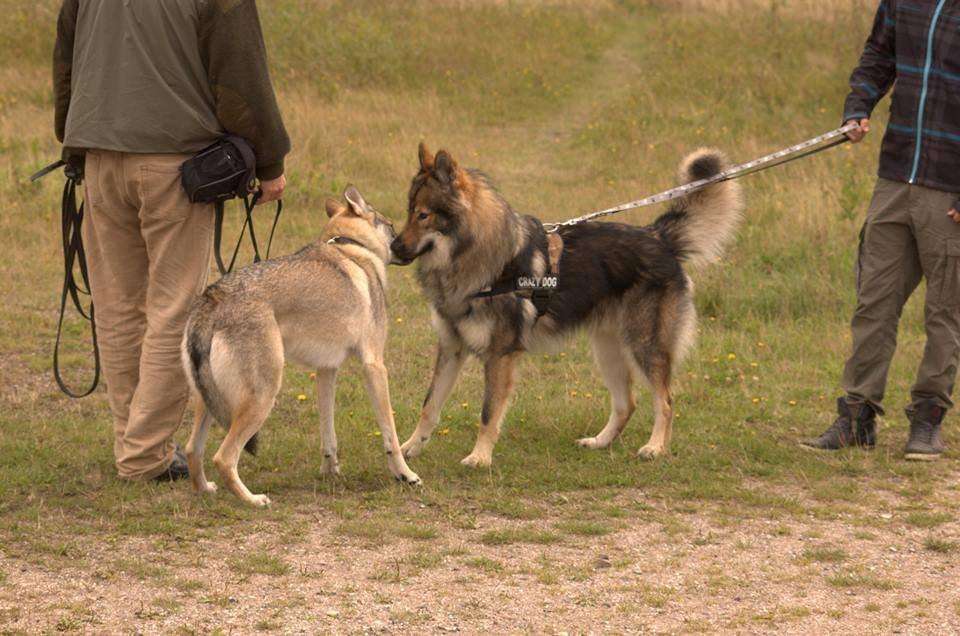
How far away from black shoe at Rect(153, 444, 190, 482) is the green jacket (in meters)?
1.34

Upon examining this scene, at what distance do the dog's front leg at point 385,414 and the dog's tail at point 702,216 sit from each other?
5.68ft

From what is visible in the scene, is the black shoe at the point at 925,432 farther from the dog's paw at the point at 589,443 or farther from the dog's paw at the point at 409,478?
the dog's paw at the point at 409,478

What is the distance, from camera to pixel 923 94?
528 cm

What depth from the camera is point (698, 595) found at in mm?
3834

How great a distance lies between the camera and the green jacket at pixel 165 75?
4.34 m

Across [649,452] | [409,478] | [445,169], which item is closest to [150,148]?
[445,169]

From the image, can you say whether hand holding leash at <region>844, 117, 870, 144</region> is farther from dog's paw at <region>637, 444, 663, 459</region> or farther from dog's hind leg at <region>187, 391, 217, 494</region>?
dog's hind leg at <region>187, 391, 217, 494</region>

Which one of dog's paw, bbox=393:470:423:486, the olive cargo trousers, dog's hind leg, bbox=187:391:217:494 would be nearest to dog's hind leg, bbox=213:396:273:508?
dog's hind leg, bbox=187:391:217:494

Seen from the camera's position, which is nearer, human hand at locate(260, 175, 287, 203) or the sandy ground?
the sandy ground

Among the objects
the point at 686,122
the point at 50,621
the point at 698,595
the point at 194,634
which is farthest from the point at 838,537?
the point at 686,122

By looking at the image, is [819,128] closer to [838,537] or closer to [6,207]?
[6,207]

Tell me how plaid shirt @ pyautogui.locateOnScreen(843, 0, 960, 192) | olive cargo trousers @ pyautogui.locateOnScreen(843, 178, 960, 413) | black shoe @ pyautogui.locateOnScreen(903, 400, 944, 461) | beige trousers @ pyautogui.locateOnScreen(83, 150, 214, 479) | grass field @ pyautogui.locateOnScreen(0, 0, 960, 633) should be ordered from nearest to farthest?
Answer: grass field @ pyautogui.locateOnScreen(0, 0, 960, 633) < beige trousers @ pyautogui.locateOnScreen(83, 150, 214, 479) < plaid shirt @ pyautogui.locateOnScreen(843, 0, 960, 192) < olive cargo trousers @ pyautogui.locateOnScreen(843, 178, 960, 413) < black shoe @ pyautogui.locateOnScreen(903, 400, 944, 461)

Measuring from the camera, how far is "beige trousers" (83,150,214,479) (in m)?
4.48

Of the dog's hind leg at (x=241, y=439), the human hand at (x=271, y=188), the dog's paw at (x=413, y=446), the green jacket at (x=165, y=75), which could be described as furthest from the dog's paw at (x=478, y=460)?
the green jacket at (x=165, y=75)
